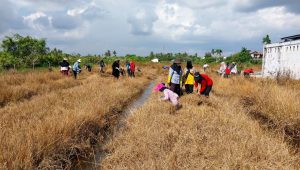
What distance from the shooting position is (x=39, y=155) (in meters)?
4.96

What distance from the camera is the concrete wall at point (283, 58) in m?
15.9

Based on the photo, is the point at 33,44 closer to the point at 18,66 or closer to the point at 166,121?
the point at 18,66

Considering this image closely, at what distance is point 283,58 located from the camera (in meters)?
17.4

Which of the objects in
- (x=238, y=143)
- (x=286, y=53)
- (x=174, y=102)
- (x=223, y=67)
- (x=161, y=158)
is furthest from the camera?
(x=223, y=67)

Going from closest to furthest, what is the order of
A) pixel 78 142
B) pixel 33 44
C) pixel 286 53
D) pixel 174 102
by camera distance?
pixel 78 142
pixel 174 102
pixel 286 53
pixel 33 44

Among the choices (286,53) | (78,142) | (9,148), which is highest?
(286,53)

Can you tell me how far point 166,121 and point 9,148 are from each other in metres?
3.82

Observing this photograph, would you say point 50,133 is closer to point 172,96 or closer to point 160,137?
point 160,137

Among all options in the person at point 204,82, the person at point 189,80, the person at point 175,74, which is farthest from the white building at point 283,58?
the person at point 175,74

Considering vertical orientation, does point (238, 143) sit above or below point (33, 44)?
below

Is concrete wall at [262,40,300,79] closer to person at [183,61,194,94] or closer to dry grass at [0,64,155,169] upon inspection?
person at [183,61,194,94]

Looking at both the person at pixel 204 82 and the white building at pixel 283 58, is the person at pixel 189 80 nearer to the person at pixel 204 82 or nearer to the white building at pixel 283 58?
the person at pixel 204 82

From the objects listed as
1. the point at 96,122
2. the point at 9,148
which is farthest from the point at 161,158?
the point at 96,122

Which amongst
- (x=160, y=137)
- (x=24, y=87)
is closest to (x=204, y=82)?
(x=160, y=137)
